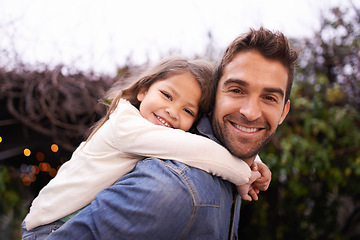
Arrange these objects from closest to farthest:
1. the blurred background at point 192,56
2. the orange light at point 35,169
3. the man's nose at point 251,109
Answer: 1. the man's nose at point 251,109
2. the blurred background at point 192,56
3. the orange light at point 35,169

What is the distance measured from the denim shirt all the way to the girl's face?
529mm

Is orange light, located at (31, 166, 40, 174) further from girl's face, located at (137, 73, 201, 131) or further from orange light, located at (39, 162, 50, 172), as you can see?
girl's face, located at (137, 73, 201, 131)

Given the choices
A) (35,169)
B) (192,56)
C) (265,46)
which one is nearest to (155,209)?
(265,46)

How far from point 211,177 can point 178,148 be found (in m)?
0.19

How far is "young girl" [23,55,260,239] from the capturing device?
4.70 ft

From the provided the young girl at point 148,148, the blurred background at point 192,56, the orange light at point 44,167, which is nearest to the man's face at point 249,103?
→ the young girl at point 148,148

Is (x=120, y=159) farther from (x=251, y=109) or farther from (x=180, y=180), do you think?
(x=251, y=109)

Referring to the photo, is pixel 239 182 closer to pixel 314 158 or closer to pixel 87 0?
pixel 314 158

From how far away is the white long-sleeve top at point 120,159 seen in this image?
4.64ft

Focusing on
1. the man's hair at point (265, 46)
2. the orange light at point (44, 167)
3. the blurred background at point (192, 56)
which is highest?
the man's hair at point (265, 46)

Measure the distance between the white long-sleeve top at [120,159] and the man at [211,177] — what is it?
0.07 m

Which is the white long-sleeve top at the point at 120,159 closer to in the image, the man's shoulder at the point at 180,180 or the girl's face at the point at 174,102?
the man's shoulder at the point at 180,180

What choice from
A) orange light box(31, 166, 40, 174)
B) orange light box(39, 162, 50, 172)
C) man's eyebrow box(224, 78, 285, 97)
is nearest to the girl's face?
man's eyebrow box(224, 78, 285, 97)

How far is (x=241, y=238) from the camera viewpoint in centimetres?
388
